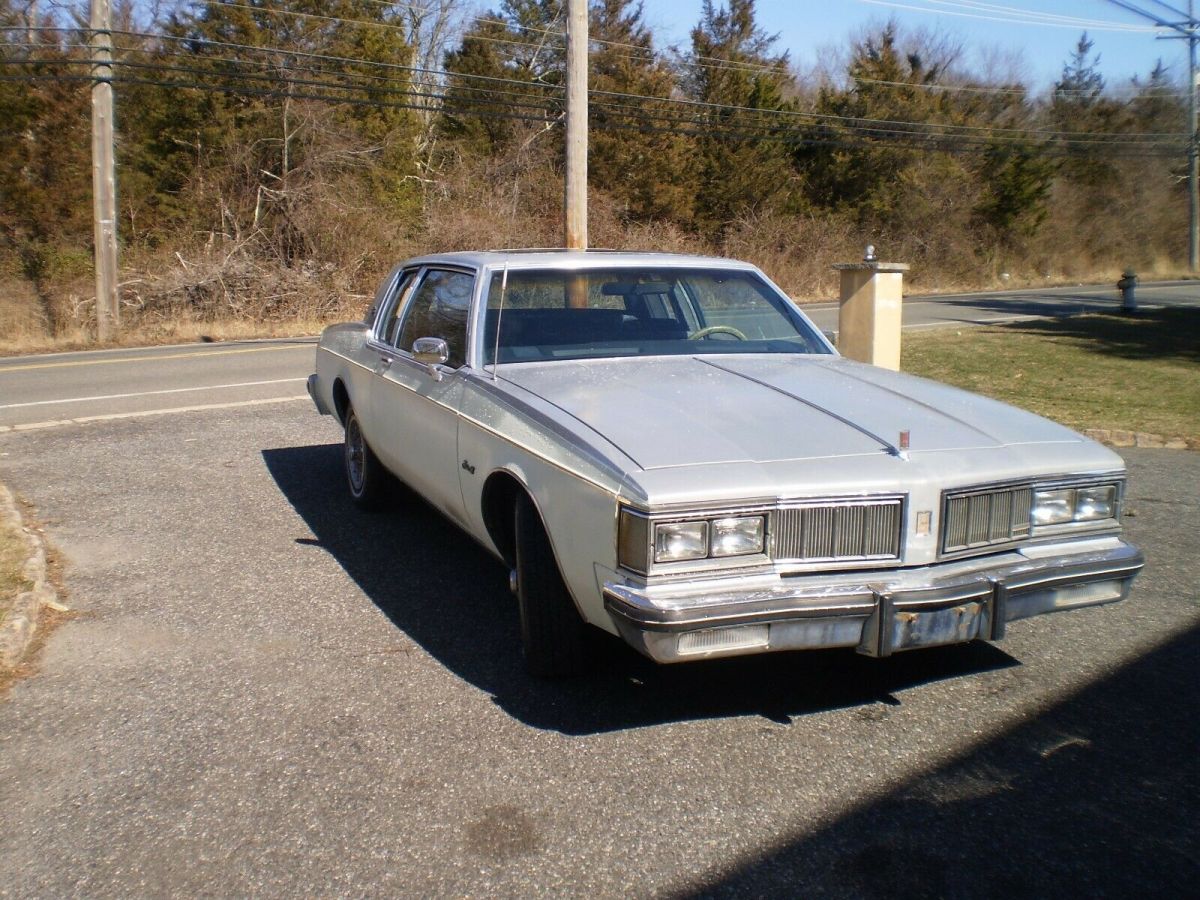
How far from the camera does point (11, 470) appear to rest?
8.43 m

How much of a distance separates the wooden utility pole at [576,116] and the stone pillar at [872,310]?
4538mm

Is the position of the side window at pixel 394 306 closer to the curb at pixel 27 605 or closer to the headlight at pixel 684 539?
the curb at pixel 27 605

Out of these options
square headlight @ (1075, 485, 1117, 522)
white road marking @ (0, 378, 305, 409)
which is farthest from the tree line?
square headlight @ (1075, 485, 1117, 522)

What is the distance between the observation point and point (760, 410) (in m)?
4.39

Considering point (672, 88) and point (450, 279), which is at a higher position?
point (672, 88)

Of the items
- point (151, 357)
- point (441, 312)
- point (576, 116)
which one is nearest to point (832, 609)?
point (441, 312)

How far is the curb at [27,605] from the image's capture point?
4.72 metres

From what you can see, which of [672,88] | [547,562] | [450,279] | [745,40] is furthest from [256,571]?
[745,40]

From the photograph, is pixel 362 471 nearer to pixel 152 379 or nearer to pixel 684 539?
pixel 684 539

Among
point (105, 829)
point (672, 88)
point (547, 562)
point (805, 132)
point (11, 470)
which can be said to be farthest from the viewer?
point (805, 132)

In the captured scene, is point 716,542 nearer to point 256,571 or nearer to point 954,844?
point 954,844

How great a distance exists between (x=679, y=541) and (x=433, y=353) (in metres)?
2.01

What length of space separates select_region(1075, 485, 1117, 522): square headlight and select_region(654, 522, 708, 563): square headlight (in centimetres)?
153

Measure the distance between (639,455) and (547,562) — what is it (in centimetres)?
65
